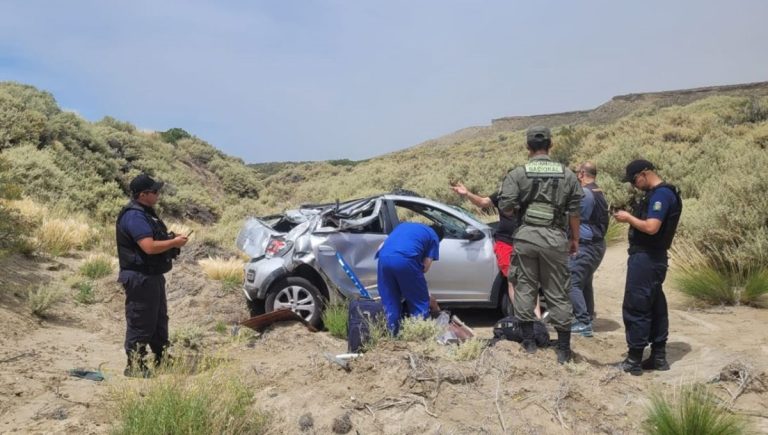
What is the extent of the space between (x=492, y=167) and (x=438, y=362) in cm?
1873

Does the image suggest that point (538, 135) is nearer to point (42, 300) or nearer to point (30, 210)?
point (42, 300)

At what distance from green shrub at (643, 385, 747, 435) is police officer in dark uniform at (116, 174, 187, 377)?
163 inches

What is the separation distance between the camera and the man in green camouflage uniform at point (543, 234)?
5.34 m

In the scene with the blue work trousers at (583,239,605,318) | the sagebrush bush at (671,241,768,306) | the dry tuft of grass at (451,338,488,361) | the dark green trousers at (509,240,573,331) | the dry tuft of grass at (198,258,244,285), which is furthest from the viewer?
the dry tuft of grass at (198,258,244,285)

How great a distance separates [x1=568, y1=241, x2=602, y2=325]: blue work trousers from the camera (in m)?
6.91

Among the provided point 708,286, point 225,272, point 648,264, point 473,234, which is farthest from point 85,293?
point 708,286

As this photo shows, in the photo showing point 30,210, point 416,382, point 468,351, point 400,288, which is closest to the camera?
point 416,382

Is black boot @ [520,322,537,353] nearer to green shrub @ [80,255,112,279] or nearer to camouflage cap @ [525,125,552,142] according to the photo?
camouflage cap @ [525,125,552,142]

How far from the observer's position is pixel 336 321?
6895mm

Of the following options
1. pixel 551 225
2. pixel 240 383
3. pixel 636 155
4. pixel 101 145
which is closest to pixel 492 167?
pixel 636 155

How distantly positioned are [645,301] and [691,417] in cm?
186

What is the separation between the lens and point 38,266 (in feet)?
32.6

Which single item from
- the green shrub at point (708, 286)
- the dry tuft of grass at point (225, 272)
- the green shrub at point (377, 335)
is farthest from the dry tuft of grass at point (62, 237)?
the green shrub at point (708, 286)

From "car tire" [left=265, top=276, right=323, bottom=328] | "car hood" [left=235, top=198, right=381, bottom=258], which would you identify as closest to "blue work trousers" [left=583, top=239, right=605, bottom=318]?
"car hood" [left=235, top=198, right=381, bottom=258]
